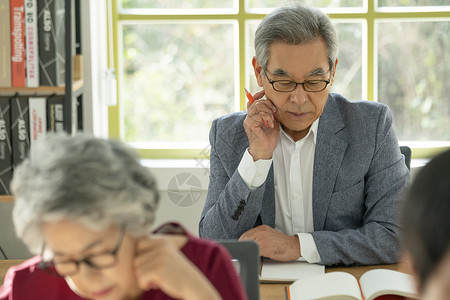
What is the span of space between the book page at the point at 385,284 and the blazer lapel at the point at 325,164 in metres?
0.38

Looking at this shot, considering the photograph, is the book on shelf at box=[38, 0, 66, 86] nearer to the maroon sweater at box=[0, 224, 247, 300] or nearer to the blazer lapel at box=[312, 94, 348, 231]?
the blazer lapel at box=[312, 94, 348, 231]

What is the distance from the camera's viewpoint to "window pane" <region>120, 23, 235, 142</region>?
3.19 metres

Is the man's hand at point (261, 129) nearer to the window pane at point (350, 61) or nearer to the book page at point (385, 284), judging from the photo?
the book page at point (385, 284)

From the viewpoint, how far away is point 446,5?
10.1 ft

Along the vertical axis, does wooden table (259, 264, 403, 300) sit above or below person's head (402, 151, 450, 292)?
below

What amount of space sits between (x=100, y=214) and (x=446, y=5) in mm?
2569

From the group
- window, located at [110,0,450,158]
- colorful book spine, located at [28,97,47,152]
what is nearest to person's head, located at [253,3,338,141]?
colorful book spine, located at [28,97,47,152]

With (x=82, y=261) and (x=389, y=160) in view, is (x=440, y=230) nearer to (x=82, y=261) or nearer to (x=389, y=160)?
(x=82, y=261)

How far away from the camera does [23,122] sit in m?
2.63

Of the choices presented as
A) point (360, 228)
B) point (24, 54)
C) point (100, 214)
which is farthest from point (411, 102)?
point (100, 214)

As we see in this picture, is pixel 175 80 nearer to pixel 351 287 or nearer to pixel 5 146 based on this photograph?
pixel 5 146

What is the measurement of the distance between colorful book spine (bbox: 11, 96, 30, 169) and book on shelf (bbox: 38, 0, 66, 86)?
127 mm

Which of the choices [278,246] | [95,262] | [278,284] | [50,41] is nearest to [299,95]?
[278,246]

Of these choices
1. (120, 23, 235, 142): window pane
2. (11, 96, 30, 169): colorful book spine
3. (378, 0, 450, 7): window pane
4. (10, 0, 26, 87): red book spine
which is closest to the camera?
(10, 0, 26, 87): red book spine
